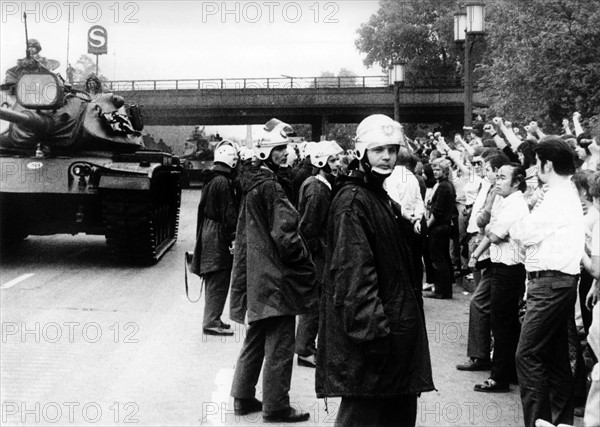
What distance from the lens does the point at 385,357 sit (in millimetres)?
4262

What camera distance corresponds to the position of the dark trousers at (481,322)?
7.32 metres

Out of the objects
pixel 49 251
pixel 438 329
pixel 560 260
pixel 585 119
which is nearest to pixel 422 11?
pixel 585 119

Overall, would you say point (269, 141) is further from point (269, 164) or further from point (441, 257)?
point (441, 257)

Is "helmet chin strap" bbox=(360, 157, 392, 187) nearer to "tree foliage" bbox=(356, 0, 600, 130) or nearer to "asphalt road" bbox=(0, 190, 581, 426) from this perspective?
"asphalt road" bbox=(0, 190, 581, 426)

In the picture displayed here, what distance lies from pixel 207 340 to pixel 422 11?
147 ft

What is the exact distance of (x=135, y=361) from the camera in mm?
7621

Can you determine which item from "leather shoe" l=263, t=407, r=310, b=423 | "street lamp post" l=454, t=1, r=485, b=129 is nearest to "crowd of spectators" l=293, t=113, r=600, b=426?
"leather shoe" l=263, t=407, r=310, b=423

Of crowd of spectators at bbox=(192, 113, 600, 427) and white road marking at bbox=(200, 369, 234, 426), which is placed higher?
crowd of spectators at bbox=(192, 113, 600, 427)

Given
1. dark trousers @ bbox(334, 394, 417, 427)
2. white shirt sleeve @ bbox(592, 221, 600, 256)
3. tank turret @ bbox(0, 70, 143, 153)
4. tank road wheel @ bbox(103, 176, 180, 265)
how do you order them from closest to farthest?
dark trousers @ bbox(334, 394, 417, 427)
white shirt sleeve @ bbox(592, 221, 600, 256)
tank road wheel @ bbox(103, 176, 180, 265)
tank turret @ bbox(0, 70, 143, 153)

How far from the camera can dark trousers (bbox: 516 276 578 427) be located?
5.37 metres

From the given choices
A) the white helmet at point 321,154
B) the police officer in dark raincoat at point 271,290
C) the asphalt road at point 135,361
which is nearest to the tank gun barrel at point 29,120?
the asphalt road at point 135,361

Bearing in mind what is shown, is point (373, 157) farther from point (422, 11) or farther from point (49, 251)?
point (422, 11)

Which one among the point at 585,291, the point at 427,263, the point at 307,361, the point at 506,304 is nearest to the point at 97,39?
the point at 427,263

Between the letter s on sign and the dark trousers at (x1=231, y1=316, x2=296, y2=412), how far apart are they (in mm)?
15575
